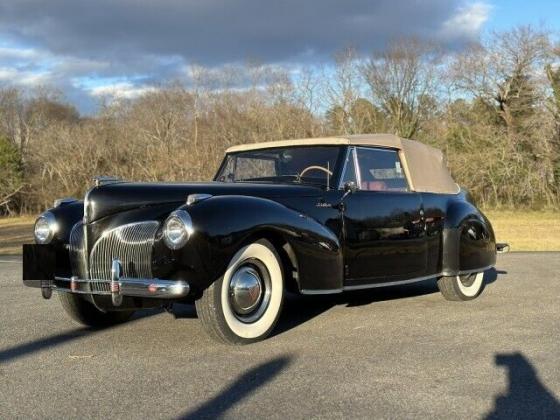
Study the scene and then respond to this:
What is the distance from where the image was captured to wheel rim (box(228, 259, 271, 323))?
16.2 ft

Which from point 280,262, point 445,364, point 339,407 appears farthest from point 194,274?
point 445,364

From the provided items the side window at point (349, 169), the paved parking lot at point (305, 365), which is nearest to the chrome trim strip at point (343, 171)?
the side window at point (349, 169)

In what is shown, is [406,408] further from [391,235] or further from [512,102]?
[512,102]

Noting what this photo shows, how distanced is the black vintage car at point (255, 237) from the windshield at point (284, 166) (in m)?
0.02

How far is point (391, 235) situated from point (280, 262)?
4.84ft

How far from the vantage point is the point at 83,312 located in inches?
227

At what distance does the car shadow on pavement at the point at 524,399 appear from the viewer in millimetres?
3500

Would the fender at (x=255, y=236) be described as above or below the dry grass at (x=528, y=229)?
above

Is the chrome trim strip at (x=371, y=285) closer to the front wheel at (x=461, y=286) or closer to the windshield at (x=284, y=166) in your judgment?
the front wheel at (x=461, y=286)

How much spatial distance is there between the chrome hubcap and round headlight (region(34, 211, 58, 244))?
169 cm

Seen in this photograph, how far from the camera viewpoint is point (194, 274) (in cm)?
458

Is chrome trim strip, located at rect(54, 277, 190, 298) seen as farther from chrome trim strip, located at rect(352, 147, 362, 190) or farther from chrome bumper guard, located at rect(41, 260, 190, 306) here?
chrome trim strip, located at rect(352, 147, 362, 190)

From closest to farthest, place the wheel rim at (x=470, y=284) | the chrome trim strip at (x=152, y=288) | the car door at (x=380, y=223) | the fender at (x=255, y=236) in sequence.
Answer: the chrome trim strip at (x=152, y=288) → the fender at (x=255, y=236) → the car door at (x=380, y=223) → the wheel rim at (x=470, y=284)

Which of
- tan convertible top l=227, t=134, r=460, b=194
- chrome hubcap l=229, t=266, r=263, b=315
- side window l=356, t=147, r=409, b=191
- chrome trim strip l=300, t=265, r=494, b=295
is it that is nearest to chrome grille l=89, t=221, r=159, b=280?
chrome hubcap l=229, t=266, r=263, b=315
